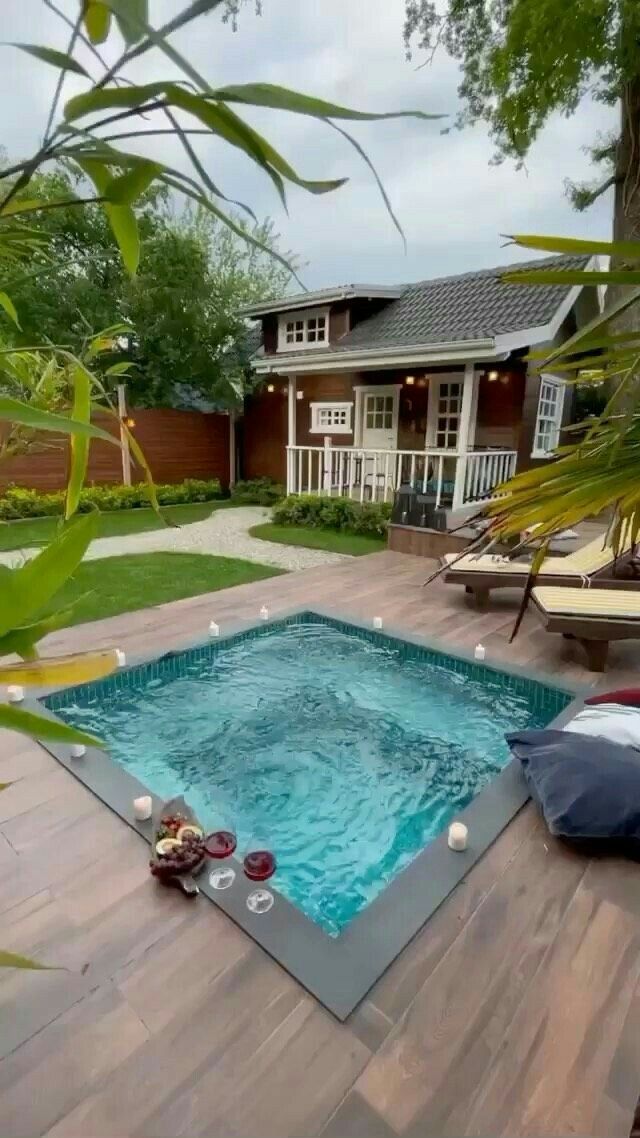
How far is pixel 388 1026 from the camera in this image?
61.1 inches

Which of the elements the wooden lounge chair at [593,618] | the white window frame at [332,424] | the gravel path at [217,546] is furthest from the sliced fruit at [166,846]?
the white window frame at [332,424]

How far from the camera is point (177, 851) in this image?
83.0 inches

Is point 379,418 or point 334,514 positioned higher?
point 379,418

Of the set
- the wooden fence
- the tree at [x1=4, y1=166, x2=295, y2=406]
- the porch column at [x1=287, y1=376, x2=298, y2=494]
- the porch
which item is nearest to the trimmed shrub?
the porch

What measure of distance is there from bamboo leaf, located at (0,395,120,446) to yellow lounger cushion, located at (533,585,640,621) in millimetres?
3913

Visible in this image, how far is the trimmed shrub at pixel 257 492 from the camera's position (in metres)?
12.5

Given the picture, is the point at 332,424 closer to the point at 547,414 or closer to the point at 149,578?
the point at 547,414

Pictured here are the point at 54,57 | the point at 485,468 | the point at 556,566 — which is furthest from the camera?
the point at 485,468

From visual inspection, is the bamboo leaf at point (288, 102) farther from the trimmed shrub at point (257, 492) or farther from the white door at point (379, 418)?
the trimmed shrub at point (257, 492)

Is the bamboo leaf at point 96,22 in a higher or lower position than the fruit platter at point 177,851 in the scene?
higher

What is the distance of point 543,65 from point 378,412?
5.38 metres

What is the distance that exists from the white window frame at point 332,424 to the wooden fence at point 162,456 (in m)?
2.88

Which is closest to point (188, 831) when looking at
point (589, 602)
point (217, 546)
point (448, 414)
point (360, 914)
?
point (360, 914)

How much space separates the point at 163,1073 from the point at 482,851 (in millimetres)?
1365
